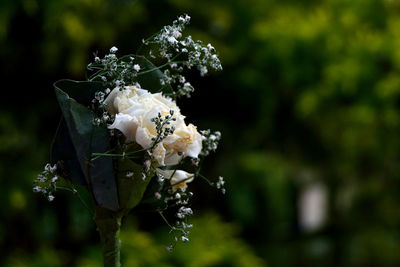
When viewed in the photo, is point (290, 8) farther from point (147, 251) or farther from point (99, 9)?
point (147, 251)

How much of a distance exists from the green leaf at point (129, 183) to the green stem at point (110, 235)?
3 cm

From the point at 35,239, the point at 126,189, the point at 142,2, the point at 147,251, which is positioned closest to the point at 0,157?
the point at 35,239

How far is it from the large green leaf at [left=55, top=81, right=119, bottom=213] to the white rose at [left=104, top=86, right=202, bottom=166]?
5 cm

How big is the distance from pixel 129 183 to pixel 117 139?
9 cm

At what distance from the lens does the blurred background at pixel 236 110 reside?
154 inches

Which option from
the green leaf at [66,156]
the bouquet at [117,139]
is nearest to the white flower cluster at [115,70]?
the bouquet at [117,139]

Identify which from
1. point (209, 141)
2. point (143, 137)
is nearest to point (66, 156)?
point (143, 137)

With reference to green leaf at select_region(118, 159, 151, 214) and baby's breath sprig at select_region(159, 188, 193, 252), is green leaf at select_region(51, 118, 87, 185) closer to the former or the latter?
green leaf at select_region(118, 159, 151, 214)

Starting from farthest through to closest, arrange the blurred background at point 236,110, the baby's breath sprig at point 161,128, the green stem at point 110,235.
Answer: the blurred background at point 236,110
the green stem at point 110,235
the baby's breath sprig at point 161,128

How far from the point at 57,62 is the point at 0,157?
798 mm

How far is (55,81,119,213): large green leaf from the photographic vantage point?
105cm

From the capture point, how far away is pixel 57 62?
4.13 m

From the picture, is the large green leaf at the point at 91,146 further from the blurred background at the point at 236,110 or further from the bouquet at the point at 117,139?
the blurred background at the point at 236,110

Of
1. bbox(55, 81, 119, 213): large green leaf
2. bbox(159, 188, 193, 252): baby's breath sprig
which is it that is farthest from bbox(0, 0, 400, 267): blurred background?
bbox(55, 81, 119, 213): large green leaf
